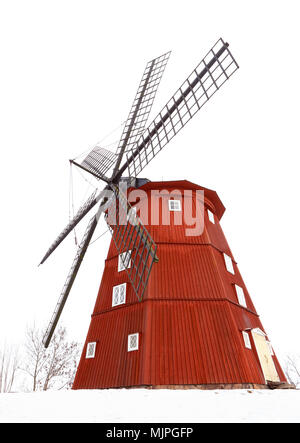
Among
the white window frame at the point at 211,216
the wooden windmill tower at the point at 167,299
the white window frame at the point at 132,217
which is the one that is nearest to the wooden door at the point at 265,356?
the wooden windmill tower at the point at 167,299

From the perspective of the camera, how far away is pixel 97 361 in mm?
11750

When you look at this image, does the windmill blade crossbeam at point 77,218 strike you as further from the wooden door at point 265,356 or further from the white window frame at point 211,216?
the wooden door at point 265,356

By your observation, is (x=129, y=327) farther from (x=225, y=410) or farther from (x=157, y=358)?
(x=225, y=410)

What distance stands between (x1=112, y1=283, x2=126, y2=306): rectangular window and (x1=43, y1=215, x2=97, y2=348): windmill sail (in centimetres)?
316

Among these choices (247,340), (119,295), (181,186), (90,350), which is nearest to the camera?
(247,340)

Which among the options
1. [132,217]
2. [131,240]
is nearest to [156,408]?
[131,240]

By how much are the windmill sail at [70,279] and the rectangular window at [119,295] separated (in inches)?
125

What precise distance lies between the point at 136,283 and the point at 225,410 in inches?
266

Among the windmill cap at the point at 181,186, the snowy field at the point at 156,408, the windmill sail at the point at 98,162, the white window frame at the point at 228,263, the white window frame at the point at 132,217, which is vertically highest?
the windmill sail at the point at 98,162

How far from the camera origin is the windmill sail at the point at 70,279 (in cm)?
1445

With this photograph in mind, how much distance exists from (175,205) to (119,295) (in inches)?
214

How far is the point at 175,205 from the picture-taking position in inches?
585

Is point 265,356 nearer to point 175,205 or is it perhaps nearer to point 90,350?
point 90,350
